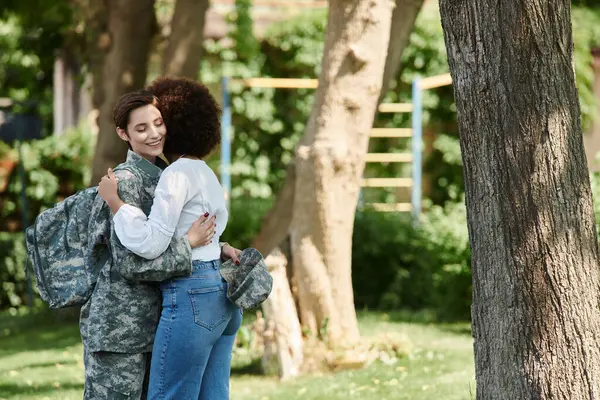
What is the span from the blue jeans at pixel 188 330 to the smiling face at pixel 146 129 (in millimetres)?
471

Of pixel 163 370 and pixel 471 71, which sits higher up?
pixel 471 71

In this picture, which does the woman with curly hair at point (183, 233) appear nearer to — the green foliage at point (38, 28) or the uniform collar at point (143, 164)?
the uniform collar at point (143, 164)

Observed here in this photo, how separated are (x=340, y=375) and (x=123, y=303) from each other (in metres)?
3.59

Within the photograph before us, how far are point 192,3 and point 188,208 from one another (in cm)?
727

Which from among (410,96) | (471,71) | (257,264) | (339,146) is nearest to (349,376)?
(339,146)

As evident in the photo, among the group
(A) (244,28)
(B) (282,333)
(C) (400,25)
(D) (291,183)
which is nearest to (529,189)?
(B) (282,333)

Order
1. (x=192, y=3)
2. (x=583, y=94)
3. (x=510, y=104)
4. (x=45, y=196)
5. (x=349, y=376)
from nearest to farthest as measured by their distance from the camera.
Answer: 1. (x=510, y=104)
2. (x=349, y=376)
3. (x=192, y=3)
4. (x=45, y=196)
5. (x=583, y=94)

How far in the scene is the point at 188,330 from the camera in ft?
12.3

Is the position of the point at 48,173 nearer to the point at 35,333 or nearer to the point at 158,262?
the point at 35,333

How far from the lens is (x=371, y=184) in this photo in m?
16.0

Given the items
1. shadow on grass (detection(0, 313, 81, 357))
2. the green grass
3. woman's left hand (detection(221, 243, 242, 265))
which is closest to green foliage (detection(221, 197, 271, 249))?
shadow on grass (detection(0, 313, 81, 357))

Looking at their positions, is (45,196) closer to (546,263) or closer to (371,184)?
(371,184)

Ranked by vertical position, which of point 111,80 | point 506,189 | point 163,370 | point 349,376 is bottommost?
point 349,376

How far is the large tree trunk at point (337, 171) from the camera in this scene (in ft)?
24.5
